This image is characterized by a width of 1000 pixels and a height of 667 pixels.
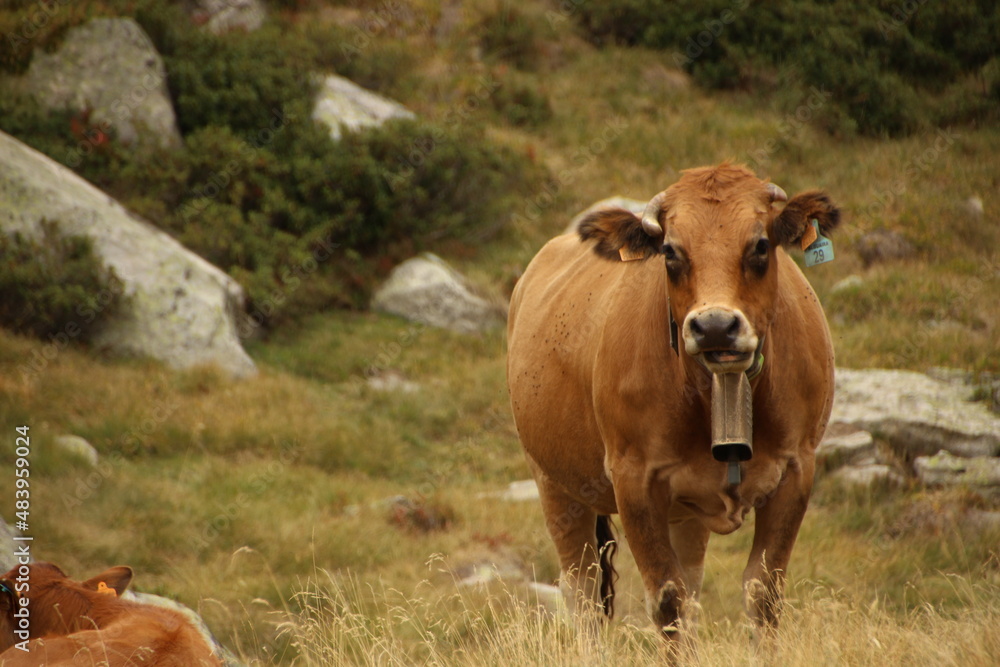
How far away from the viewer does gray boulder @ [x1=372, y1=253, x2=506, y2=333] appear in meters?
12.6

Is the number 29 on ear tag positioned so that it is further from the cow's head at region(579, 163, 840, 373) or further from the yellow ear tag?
the yellow ear tag

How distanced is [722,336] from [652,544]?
1.30 m

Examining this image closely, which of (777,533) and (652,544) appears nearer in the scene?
(777,533)

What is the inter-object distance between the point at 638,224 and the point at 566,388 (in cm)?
144

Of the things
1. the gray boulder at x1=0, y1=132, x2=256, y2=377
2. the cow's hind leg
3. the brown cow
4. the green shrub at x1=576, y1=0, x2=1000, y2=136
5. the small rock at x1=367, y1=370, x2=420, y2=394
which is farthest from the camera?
→ the green shrub at x1=576, y1=0, x2=1000, y2=136

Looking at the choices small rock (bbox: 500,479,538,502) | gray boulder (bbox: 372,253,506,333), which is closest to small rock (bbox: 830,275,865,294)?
gray boulder (bbox: 372,253,506,333)

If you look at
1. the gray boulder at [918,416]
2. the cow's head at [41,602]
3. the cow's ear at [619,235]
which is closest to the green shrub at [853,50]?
the gray boulder at [918,416]

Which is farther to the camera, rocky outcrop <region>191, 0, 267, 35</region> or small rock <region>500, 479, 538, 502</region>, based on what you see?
rocky outcrop <region>191, 0, 267, 35</region>

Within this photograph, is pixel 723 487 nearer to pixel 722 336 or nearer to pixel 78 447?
pixel 722 336

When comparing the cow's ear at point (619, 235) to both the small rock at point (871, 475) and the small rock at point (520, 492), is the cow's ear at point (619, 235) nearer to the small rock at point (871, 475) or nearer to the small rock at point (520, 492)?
the small rock at point (520, 492)

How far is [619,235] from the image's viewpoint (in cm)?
430

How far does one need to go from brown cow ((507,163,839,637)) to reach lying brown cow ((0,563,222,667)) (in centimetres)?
212

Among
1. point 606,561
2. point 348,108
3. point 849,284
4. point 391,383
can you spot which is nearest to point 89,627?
point 606,561

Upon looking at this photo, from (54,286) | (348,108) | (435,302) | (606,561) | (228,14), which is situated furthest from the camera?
(228,14)
